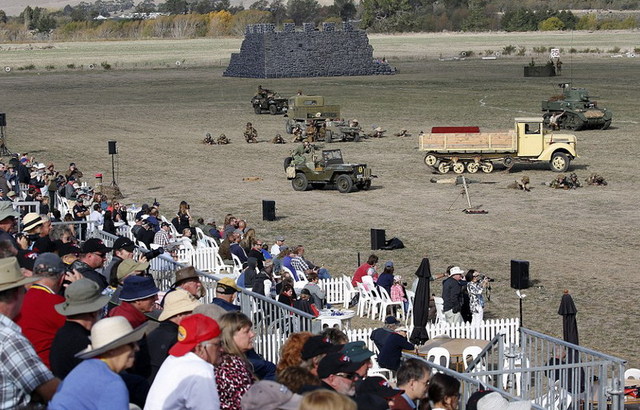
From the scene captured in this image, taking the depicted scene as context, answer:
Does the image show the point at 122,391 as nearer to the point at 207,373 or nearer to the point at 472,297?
the point at 207,373

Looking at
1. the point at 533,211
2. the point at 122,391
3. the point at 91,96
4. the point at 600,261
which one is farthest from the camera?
the point at 91,96

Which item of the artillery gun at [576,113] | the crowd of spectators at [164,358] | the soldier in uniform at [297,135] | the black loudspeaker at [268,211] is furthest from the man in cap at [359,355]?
the artillery gun at [576,113]

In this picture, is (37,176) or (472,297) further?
(37,176)

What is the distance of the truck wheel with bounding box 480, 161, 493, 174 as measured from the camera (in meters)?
33.9

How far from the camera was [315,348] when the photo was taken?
7.33 m

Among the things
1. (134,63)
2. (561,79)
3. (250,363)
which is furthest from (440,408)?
(134,63)

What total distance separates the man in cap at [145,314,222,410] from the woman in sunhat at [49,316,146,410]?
550mm

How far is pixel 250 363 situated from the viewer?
7789 millimetres

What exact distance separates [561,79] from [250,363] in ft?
236

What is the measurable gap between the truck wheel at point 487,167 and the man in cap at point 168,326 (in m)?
26.2

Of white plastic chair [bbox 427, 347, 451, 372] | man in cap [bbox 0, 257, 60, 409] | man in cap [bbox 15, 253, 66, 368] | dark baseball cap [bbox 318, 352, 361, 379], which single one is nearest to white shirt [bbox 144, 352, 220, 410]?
dark baseball cap [bbox 318, 352, 361, 379]

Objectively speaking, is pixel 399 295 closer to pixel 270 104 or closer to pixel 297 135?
pixel 297 135

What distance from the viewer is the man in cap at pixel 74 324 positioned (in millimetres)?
7141

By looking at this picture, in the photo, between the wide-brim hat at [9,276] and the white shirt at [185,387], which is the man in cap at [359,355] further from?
the wide-brim hat at [9,276]
